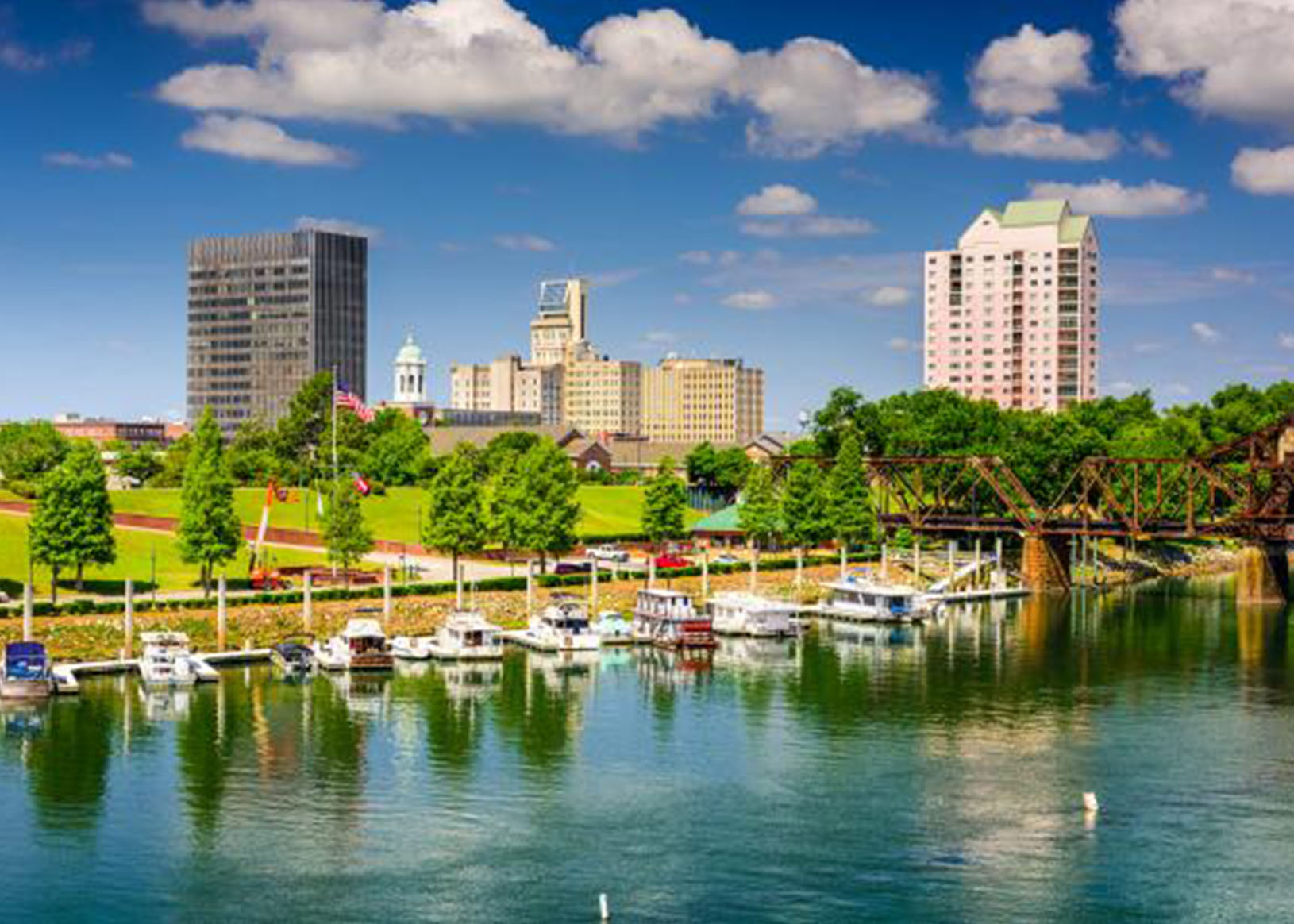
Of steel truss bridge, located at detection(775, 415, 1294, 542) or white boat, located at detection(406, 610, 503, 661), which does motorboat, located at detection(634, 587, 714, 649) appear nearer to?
white boat, located at detection(406, 610, 503, 661)

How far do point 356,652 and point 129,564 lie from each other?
36415 mm

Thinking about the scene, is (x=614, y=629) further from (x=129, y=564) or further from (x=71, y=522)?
(x=129, y=564)

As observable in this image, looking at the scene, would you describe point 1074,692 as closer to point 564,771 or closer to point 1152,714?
point 1152,714

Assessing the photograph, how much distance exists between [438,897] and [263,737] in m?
28.9

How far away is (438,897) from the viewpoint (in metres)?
58.1

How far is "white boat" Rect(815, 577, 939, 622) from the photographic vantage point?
139500 mm

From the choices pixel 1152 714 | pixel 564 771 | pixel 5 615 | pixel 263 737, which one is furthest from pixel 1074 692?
pixel 5 615

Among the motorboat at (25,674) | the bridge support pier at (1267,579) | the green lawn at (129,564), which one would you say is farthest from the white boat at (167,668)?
the bridge support pier at (1267,579)

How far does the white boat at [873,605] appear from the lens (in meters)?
140

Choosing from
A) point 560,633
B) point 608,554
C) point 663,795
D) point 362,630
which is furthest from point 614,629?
point 663,795

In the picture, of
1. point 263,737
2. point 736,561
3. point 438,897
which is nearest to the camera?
point 438,897

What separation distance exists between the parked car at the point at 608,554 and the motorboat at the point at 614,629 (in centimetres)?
2634

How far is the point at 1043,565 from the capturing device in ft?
556

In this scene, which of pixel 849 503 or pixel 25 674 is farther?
pixel 849 503
